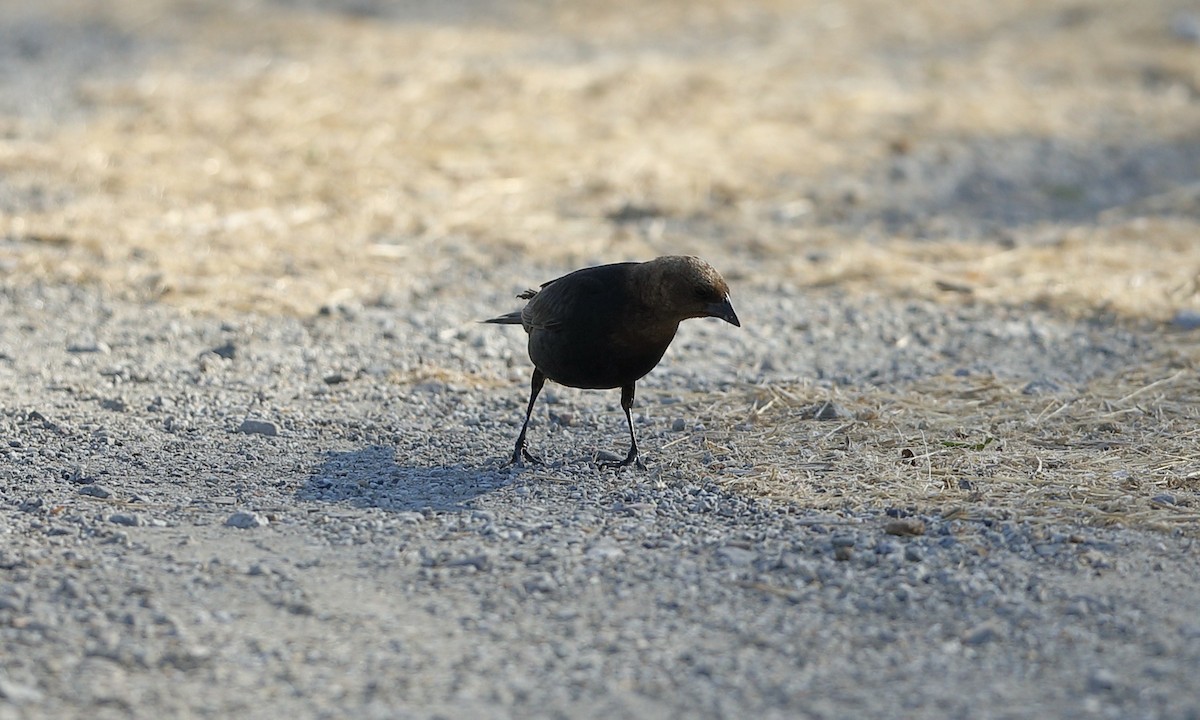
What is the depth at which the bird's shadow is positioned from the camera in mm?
5414

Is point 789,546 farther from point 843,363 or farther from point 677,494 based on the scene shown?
point 843,363

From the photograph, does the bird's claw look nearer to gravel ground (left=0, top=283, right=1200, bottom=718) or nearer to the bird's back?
gravel ground (left=0, top=283, right=1200, bottom=718)

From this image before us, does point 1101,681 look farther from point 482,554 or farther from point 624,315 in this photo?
point 624,315

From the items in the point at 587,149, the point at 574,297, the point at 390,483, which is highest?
the point at 587,149

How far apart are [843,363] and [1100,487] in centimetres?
231

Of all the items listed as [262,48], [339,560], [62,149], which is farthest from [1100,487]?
[262,48]

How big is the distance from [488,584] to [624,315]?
1476 mm

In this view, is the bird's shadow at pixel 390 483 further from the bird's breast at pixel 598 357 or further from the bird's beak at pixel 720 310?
the bird's beak at pixel 720 310

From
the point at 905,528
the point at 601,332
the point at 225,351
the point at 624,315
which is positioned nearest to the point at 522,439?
the point at 601,332

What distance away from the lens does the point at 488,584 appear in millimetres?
4613

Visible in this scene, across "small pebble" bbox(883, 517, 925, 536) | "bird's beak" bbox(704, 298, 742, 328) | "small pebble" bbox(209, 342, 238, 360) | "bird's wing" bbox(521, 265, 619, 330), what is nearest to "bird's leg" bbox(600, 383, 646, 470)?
"bird's wing" bbox(521, 265, 619, 330)

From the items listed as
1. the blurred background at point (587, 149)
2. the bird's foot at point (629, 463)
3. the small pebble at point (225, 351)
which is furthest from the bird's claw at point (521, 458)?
the blurred background at point (587, 149)

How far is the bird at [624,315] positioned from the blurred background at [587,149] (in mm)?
2888

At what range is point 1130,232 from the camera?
10664 millimetres
